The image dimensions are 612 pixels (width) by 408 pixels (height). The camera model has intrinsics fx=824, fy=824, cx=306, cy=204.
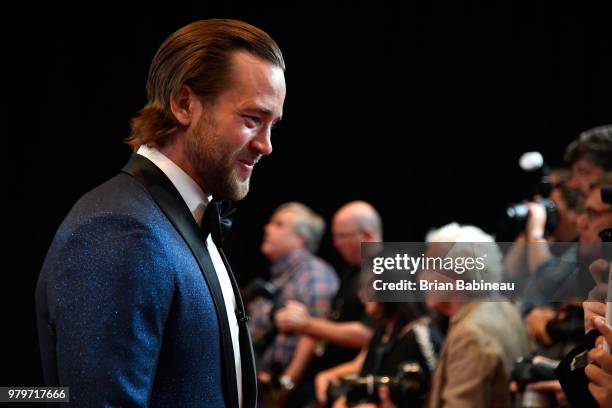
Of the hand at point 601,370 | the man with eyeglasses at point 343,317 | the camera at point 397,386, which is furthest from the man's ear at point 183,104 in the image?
the man with eyeglasses at point 343,317

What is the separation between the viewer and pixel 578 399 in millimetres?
1526

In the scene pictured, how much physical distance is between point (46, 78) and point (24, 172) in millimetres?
556

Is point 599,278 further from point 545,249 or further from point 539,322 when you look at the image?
point 539,322

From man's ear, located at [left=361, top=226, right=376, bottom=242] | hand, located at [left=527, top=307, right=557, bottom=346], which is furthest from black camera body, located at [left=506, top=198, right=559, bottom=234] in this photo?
man's ear, located at [left=361, top=226, right=376, bottom=242]

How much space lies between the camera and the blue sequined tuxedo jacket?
4.05 feet

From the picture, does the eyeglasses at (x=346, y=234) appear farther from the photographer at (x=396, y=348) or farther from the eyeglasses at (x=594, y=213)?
the eyeglasses at (x=594, y=213)

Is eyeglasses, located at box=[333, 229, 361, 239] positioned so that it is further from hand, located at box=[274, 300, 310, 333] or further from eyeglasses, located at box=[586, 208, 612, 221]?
eyeglasses, located at box=[586, 208, 612, 221]

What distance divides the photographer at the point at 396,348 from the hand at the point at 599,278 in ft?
4.10

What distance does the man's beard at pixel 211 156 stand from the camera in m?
1.48

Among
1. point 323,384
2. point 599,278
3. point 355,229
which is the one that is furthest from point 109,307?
point 355,229

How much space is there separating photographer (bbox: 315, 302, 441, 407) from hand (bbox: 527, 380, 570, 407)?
515 millimetres

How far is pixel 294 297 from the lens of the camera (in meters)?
4.14

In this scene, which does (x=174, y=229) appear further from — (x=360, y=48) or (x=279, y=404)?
(x=360, y=48)

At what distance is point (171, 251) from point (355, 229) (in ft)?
8.64
